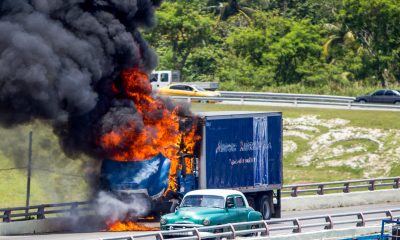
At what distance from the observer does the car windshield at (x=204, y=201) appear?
98.3 ft

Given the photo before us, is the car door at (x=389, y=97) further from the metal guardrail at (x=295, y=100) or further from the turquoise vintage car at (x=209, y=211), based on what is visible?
the turquoise vintage car at (x=209, y=211)

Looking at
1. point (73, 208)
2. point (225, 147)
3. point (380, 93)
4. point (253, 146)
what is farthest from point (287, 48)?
point (73, 208)

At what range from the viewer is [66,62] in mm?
33031

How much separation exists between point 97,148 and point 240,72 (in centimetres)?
5157

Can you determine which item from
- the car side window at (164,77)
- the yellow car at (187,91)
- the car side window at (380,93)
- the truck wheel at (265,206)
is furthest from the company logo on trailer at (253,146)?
the car side window at (164,77)

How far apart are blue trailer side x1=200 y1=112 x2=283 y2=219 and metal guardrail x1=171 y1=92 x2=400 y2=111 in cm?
2651

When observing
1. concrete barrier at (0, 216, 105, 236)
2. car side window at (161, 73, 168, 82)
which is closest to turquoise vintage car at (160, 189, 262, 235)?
concrete barrier at (0, 216, 105, 236)

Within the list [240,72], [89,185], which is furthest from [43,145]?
[240,72]

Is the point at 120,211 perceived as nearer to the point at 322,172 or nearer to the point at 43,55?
the point at 43,55

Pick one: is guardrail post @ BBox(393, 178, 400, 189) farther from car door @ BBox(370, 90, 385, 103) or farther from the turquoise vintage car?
car door @ BBox(370, 90, 385, 103)

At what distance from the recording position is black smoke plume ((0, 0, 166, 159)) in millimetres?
32156

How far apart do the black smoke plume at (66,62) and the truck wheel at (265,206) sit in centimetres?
640

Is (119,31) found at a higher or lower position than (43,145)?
higher

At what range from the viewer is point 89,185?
3459 cm
